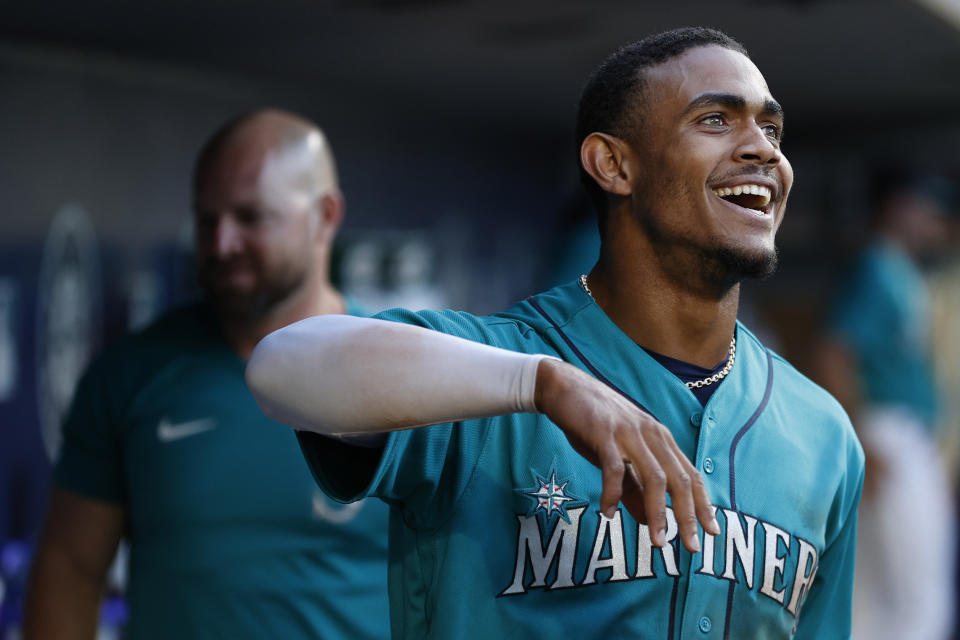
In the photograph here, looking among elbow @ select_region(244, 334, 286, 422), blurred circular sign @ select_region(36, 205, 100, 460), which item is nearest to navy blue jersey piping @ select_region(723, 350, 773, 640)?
elbow @ select_region(244, 334, 286, 422)

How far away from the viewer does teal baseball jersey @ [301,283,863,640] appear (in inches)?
65.7

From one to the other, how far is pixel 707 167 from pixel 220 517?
1.32 metres

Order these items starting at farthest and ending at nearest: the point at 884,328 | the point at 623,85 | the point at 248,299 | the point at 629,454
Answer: the point at 884,328, the point at 248,299, the point at 623,85, the point at 629,454

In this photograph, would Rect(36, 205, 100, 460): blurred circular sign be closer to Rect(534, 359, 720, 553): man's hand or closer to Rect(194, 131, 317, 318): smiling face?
Rect(194, 131, 317, 318): smiling face

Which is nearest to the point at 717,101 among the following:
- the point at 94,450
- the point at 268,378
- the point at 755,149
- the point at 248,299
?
the point at 755,149

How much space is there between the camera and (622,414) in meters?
1.43

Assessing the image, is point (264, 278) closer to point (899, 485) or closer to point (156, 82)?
point (156, 82)

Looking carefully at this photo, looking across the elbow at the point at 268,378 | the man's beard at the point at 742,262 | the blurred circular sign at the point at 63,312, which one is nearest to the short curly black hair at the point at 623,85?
the man's beard at the point at 742,262

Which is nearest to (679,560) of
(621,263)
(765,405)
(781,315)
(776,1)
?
(765,405)

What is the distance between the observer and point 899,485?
5238 mm

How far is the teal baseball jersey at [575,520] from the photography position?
1668mm

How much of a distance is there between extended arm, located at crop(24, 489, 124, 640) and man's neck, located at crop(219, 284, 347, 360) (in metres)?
0.46

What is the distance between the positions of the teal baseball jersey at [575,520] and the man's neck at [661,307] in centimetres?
3

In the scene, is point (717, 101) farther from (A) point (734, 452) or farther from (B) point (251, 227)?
(B) point (251, 227)
